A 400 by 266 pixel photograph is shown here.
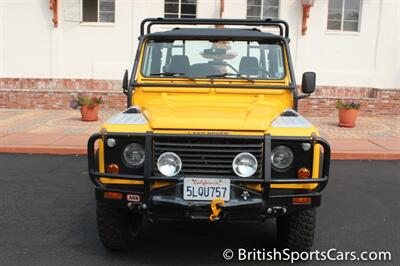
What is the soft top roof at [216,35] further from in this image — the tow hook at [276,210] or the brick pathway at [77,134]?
the brick pathway at [77,134]

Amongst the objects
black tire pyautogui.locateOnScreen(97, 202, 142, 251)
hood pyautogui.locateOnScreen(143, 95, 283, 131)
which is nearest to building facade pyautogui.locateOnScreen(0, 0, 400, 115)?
hood pyautogui.locateOnScreen(143, 95, 283, 131)

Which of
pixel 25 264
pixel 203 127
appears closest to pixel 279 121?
pixel 203 127

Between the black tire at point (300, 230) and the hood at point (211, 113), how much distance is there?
84cm

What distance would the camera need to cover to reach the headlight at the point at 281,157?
12.3 feet

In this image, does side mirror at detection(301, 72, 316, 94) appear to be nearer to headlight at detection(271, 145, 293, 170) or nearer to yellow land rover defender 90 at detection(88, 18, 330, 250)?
yellow land rover defender 90 at detection(88, 18, 330, 250)

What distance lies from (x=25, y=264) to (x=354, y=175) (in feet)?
17.4

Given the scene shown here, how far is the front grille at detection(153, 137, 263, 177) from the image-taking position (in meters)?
3.75

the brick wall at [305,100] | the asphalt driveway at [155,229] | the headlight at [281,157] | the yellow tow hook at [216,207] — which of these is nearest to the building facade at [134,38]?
the brick wall at [305,100]

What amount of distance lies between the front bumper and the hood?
0.69ft

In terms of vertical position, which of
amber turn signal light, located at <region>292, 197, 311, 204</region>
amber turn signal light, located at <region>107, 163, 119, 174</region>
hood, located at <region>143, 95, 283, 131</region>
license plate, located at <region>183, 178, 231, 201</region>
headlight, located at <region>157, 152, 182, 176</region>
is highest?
hood, located at <region>143, 95, 283, 131</region>

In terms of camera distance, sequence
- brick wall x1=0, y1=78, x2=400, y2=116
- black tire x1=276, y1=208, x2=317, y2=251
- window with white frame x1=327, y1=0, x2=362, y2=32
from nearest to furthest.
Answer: black tire x1=276, y1=208, x2=317, y2=251 → brick wall x1=0, y1=78, x2=400, y2=116 → window with white frame x1=327, y1=0, x2=362, y2=32

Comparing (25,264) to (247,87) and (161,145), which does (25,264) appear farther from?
(247,87)

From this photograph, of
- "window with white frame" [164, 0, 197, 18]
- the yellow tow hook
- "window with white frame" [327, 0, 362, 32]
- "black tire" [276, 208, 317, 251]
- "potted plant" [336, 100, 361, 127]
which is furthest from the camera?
"window with white frame" [327, 0, 362, 32]

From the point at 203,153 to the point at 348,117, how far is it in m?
8.81
